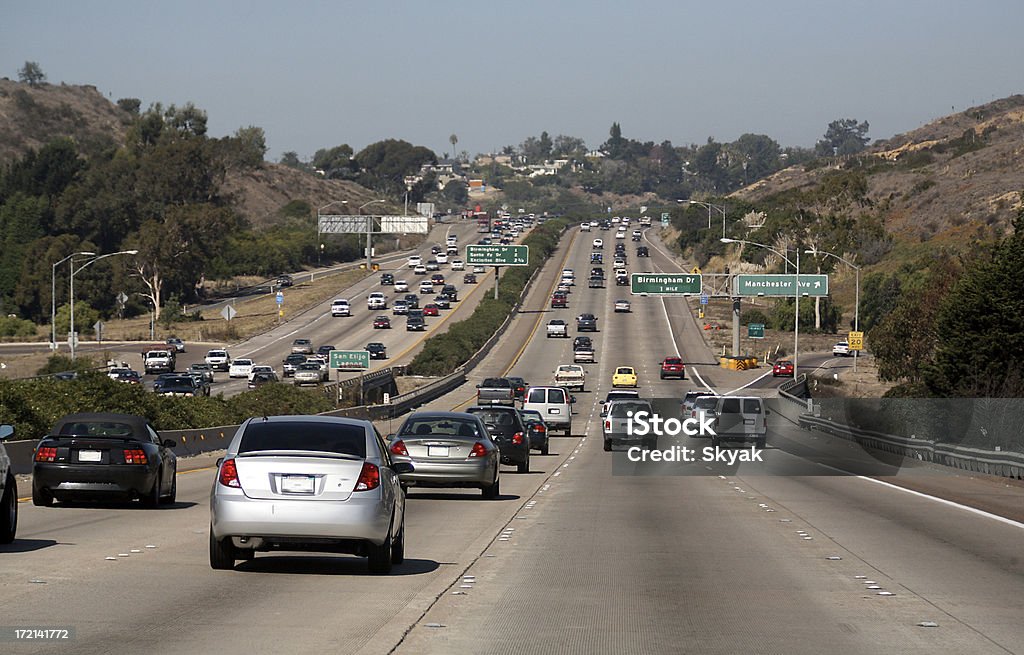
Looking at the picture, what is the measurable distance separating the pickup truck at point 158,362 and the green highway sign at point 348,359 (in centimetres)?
1515

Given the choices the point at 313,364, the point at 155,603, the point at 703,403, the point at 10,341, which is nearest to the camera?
the point at 155,603

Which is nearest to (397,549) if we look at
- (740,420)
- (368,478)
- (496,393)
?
(368,478)

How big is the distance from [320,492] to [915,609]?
5465mm

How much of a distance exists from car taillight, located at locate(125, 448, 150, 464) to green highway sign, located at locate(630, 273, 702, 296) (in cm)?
8549

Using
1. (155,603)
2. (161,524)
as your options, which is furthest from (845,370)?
(155,603)

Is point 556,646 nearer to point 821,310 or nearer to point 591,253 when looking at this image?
point 821,310

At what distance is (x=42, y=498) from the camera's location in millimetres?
20250

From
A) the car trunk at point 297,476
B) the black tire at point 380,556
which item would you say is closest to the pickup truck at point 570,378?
the black tire at point 380,556

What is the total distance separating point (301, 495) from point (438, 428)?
11.2 meters

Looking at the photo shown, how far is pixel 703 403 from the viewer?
148 ft

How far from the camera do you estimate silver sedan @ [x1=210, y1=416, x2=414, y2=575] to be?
42.5ft

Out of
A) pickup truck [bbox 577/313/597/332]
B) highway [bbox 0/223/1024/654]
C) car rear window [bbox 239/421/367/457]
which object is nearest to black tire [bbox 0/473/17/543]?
highway [bbox 0/223/1024/654]

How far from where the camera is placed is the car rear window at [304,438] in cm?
1346

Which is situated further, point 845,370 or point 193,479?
point 845,370
